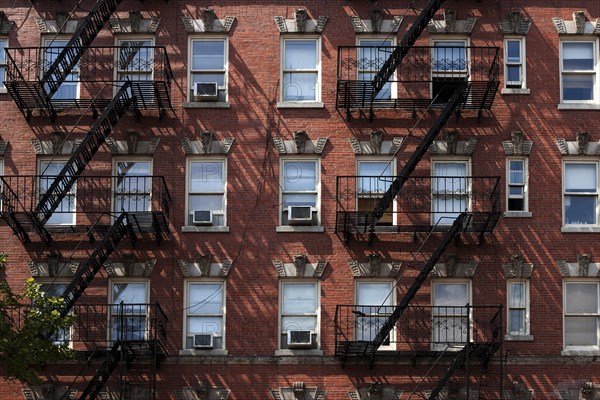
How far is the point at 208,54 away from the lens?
31.9 metres

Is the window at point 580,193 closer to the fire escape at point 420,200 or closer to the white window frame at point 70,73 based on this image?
the fire escape at point 420,200

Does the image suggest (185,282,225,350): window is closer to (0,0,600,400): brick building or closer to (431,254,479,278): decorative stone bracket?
(0,0,600,400): brick building

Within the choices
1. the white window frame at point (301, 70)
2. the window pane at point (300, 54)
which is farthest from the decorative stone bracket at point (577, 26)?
the window pane at point (300, 54)

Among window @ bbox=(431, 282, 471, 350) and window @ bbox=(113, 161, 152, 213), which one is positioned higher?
window @ bbox=(113, 161, 152, 213)

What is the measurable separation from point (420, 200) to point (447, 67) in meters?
3.44

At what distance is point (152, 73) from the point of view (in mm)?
31672

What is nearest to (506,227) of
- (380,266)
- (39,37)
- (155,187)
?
(380,266)

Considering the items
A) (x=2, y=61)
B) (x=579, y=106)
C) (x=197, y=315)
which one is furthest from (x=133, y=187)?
(x=579, y=106)

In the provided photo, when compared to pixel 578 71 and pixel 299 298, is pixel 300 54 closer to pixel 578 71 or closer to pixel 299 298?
pixel 299 298

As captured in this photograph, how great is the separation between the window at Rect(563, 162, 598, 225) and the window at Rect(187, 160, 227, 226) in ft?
27.3

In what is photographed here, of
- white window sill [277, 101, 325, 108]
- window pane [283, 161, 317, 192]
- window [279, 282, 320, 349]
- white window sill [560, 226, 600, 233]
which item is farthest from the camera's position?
white window sill [277, 101, 325, 108]

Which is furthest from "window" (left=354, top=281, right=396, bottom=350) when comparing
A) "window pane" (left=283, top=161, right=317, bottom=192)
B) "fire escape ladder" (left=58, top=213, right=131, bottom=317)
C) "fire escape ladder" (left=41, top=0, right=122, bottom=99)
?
"fire escape ladder" (left=41, top=0, right=122, bottom=99)

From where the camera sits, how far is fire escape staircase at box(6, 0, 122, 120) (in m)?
30.1

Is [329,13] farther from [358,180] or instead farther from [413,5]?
[358,180]
